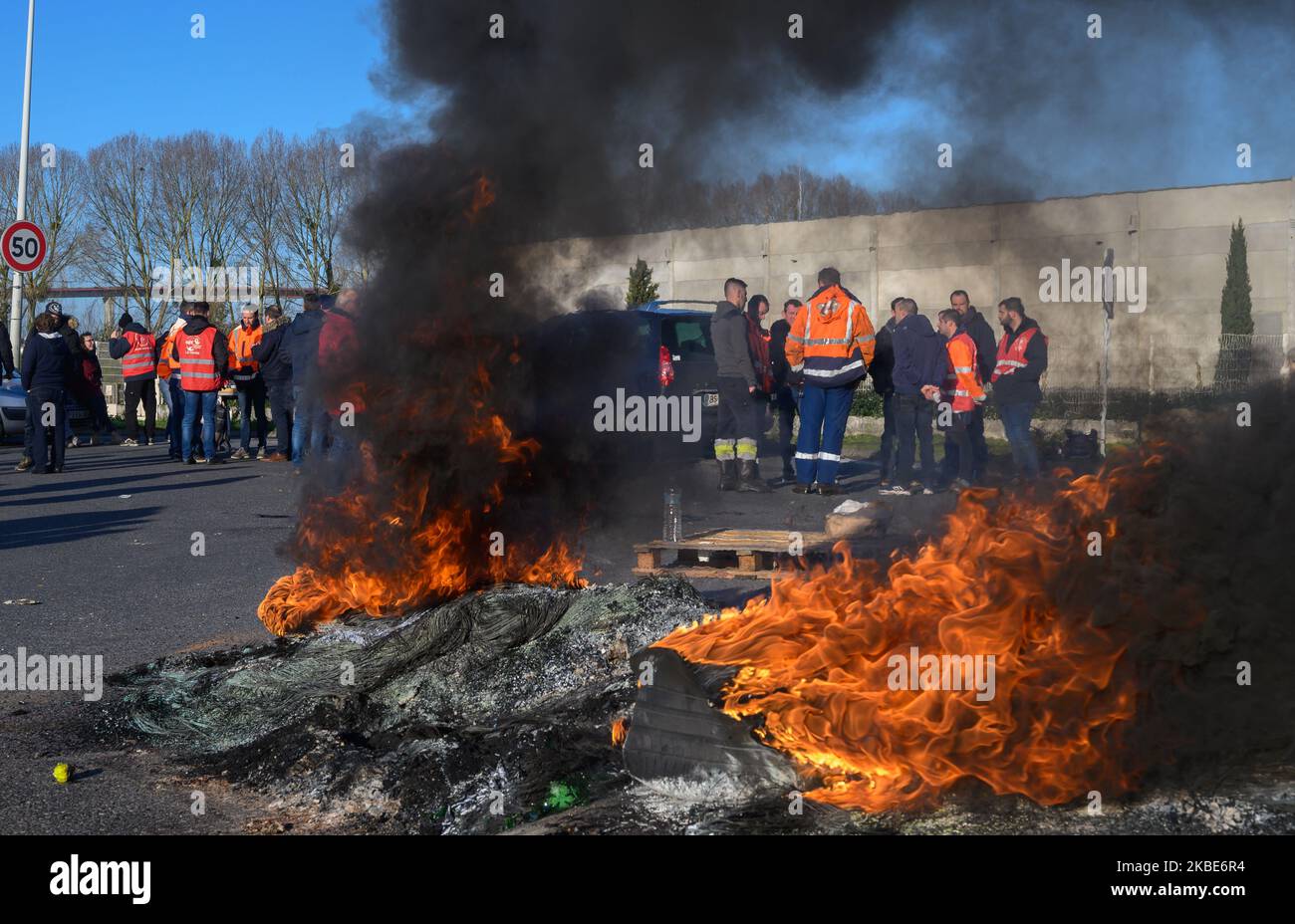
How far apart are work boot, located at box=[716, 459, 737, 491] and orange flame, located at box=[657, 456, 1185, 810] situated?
9109mm

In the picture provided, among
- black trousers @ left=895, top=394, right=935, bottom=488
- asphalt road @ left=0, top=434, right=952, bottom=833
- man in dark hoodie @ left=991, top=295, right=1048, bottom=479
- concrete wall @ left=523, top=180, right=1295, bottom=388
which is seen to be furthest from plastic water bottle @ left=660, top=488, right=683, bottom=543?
black trousers @ left=895, top=394, right=935, bottom=488

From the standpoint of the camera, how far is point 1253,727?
3697 mm

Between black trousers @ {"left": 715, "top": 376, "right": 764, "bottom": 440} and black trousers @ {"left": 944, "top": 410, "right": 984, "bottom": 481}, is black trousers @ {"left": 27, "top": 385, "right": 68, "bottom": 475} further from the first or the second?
black trousers @ {"left": 944, "top": 410, "right": 984, "bottom": 481}

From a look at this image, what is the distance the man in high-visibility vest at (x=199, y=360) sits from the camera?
53.8ft

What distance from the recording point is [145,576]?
8914mm

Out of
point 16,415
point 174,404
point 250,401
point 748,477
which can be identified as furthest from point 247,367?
point 748,477

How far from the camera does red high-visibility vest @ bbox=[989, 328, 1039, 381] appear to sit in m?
12.2

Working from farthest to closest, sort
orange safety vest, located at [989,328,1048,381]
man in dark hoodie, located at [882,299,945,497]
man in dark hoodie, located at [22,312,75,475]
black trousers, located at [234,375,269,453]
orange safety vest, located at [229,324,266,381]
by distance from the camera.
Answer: black trousers, located at [234,375,269,453]
orange safety vest, located at [229,324,266,381]
man in dark hoodie, located at [22,312,75,475]
man in dark hoodie, located at [882,299,945,497]
orange safety vest, located at [989,328,1048,381]

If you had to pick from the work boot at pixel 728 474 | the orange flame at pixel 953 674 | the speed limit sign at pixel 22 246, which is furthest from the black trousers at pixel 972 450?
the speed limit sign at pixel 22 246

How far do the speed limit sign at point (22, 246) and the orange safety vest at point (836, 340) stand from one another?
1053cm

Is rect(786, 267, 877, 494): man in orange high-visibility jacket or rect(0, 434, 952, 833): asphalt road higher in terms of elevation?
rect(786, 267, 877, 494): man in orange high-visibility jacket

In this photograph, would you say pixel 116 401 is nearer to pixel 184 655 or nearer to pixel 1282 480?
pixel 184 655

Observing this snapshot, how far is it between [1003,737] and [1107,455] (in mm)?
1477

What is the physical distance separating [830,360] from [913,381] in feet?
5.03
